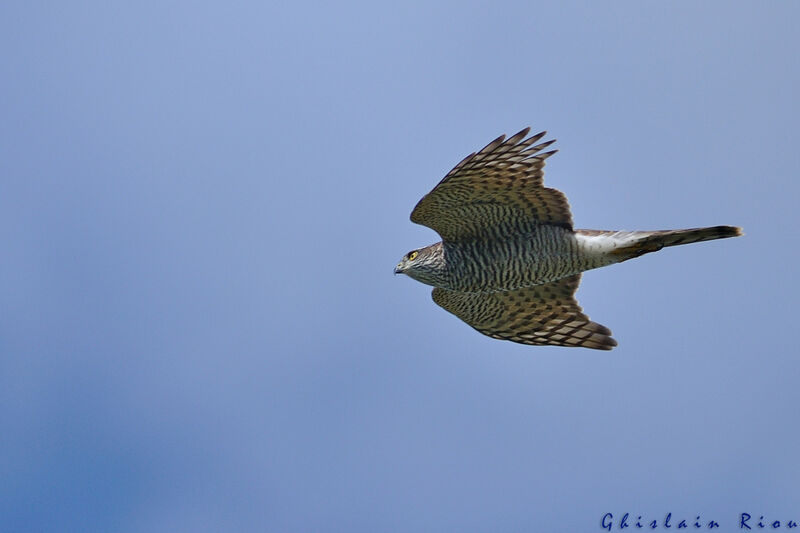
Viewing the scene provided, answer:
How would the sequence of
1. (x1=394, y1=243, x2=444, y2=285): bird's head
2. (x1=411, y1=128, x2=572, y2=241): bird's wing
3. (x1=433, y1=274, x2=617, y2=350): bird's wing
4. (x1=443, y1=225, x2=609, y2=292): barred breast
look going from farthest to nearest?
(x1=433, y1=274, x2=617, y2=350): bird's wing, (x1=394, y1=243, x2=444, y2=285): bird's head, (x1=443, y1=225, x2=609, y2=292): barred breast, (x1=411, y1=128, x2=572, y2=241): bird's wing

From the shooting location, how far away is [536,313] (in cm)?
1412

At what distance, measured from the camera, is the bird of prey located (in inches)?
482

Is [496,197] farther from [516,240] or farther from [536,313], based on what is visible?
[536,313]

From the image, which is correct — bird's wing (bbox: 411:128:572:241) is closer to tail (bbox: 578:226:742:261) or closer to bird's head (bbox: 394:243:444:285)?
bird's head (bbox: 394:243:444:285)

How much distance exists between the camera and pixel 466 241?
1313cm

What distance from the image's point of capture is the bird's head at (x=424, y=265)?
13.3m

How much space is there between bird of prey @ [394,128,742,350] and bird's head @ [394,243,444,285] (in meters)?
0.01

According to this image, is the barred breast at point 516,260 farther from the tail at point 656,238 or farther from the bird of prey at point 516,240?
the tail at point 656,238

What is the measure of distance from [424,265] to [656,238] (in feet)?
9.26

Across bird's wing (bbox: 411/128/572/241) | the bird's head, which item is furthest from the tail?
the bird's head

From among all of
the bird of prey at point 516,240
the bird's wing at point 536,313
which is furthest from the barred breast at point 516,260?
the bird's wing at point 536,313

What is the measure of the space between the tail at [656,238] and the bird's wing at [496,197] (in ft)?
2.14

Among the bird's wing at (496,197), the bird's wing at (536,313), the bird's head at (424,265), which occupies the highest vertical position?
the bird's wing at (496,197)

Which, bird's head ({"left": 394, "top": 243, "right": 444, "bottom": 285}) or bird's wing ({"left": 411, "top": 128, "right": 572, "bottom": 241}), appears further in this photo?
bird's head ({"left": 394, "top": 243, "right": 444, "bottom": 285})
